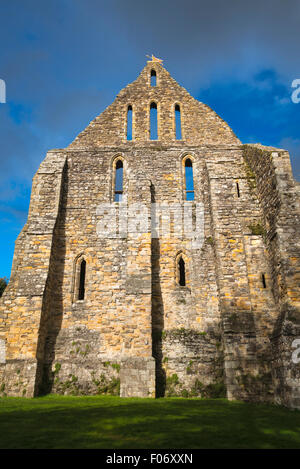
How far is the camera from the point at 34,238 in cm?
1362

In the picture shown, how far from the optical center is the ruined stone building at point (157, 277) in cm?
1140

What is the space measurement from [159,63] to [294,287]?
14123mm

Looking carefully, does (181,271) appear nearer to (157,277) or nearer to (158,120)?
(157,277)

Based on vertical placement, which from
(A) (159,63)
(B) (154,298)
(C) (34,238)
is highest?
(A) (159,63)

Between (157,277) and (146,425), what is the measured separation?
7.37 meters

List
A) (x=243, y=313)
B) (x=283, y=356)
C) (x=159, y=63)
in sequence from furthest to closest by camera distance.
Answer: (x=159, y=63) < (x=243, y=313) < (x=283, y=356)

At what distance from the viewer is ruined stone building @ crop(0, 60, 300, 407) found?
1140 cm

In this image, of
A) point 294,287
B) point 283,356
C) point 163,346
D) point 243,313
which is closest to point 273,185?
point 294,287

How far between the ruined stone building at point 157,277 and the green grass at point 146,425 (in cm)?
201

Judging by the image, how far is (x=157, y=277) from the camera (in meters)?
13.8

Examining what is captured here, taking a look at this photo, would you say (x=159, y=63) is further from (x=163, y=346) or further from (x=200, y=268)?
(x=163, y=346)

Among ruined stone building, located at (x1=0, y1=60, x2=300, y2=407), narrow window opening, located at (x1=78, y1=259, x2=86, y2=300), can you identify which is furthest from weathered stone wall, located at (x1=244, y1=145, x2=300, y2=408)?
narrow window opening, located at (x1=78, y1=259, x2=86, y2=300)

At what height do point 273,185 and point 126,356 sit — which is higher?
point 273,185

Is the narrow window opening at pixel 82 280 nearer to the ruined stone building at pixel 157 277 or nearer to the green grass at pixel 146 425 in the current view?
the ruined stone building at pixel 157 277
